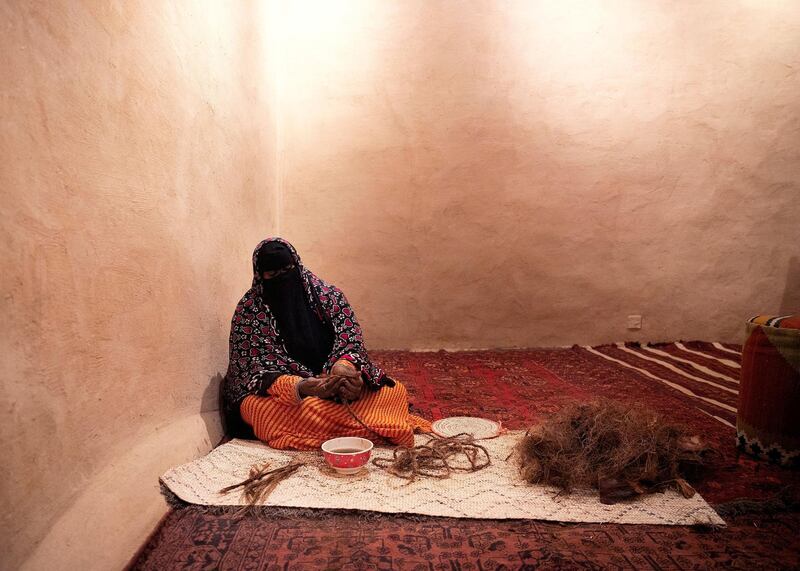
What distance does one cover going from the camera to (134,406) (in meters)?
1.91

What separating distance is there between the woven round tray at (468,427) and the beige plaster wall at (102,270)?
1040mm

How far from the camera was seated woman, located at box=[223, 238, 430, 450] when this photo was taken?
2369 mm

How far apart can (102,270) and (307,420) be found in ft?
3.39

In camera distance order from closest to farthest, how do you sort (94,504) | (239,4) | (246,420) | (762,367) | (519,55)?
(94,504) < (762,367) < (246,420) < (239,4) < (519,55)

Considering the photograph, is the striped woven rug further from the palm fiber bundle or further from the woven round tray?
the woven round tray

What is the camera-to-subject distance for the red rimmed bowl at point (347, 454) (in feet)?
6.64

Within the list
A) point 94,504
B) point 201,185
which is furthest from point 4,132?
point 201,185

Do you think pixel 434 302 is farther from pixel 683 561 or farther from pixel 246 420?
pixel 683 561

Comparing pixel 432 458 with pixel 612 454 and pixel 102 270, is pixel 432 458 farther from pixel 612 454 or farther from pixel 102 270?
pixel 102 270

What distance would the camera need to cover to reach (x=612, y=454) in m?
1.97

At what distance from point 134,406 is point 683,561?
5.77 feet

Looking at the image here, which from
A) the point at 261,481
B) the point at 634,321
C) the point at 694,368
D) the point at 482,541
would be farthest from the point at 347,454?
the point at 634,321

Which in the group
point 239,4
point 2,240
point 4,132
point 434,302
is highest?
point 239,4

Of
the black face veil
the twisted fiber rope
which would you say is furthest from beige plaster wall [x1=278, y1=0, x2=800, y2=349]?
the twisted fiber rope
